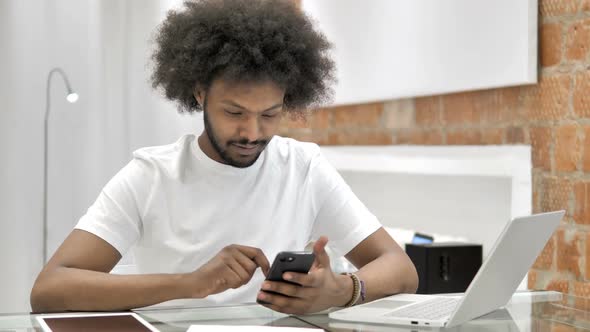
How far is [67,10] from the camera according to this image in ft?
10.6

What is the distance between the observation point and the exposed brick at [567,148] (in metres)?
2.46

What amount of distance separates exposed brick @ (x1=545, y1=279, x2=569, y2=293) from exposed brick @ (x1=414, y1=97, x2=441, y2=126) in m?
0.82

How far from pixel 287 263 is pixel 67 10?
216cm

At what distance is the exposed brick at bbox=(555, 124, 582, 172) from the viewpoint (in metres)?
2.46

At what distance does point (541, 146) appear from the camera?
2.63 m

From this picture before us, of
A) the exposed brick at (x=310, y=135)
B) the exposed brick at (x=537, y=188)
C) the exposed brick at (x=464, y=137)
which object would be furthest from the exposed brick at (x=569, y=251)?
the exposed brick at (x=310, y=135)

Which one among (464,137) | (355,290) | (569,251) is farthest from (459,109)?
(355,290)

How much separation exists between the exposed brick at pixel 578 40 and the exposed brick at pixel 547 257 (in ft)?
1.95

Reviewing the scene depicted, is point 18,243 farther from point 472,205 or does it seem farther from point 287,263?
point 287,263

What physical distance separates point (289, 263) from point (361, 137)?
2278mm

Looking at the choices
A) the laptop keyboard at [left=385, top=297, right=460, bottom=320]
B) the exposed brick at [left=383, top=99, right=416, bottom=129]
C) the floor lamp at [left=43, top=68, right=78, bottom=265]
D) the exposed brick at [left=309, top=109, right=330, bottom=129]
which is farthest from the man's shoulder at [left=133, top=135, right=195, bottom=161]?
the exposed brick at [left=309, top=109, right=330, bottom=129]

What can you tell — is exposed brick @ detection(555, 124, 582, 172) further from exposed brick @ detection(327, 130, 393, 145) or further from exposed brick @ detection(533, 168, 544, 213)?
exposed brick @ detection(327, 130, 393, 145)

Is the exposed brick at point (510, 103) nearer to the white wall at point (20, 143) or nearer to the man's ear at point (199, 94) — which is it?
the man's ear at point (199, 94)

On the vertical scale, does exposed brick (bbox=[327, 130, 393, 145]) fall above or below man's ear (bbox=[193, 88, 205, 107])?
below
